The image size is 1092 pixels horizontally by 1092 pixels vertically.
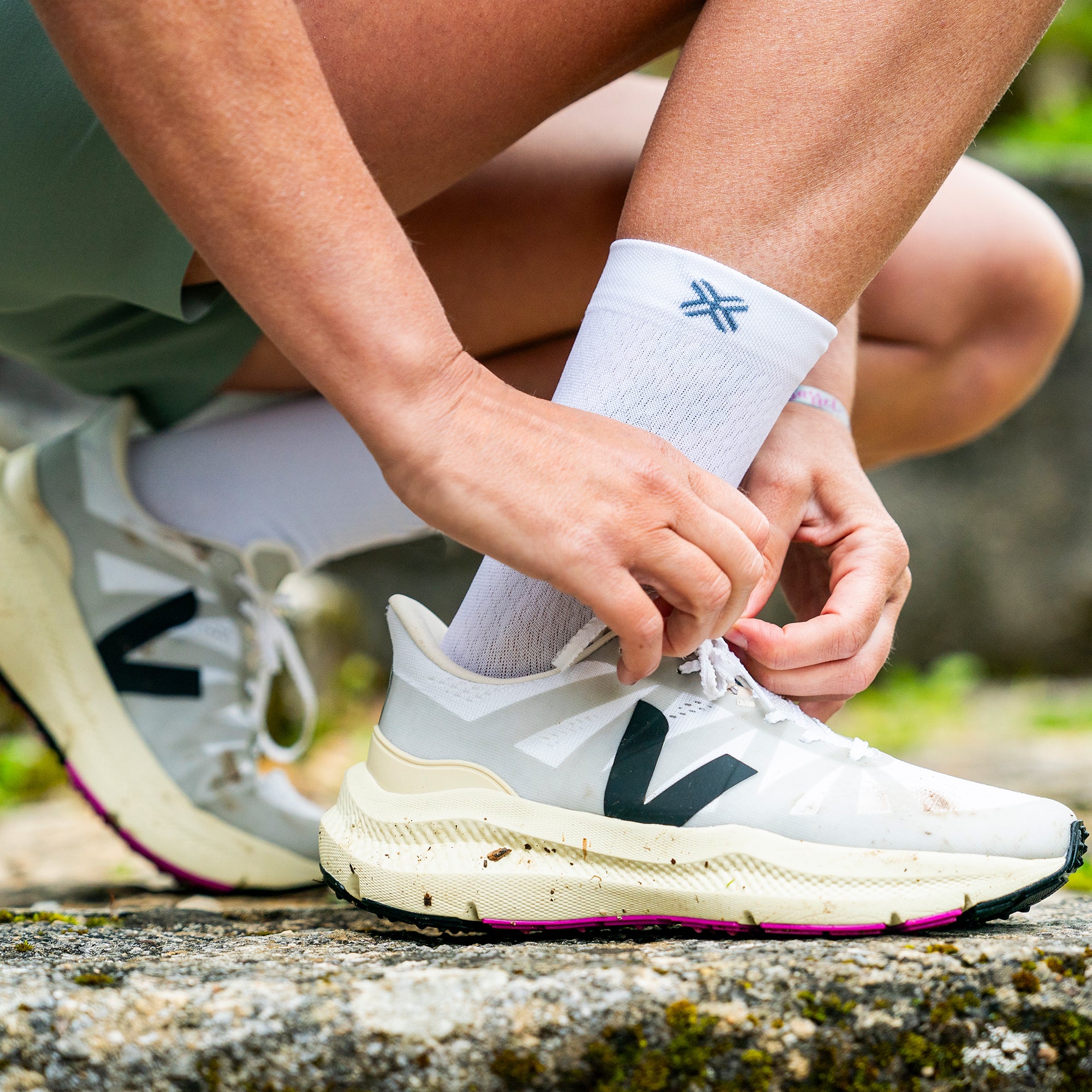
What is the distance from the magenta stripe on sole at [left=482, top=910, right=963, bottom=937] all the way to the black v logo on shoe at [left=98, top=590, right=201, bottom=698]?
56 cm

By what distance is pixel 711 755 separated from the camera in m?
0.73

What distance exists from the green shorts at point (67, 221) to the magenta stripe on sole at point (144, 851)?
1.55ft

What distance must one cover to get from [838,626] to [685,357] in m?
0.22

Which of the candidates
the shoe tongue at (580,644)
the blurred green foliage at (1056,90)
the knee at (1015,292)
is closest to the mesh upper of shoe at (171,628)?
the shoe tongue at (580,644)

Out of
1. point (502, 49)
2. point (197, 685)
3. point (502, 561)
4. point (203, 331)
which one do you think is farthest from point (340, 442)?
point (502, 561)

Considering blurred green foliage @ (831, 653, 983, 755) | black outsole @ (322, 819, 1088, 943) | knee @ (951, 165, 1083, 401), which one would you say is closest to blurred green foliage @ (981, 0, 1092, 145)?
blurred green foliage @ (831, 653, 983, 755)

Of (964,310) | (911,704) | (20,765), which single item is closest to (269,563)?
(964,310)

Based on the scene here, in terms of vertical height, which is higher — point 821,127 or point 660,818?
point 821,127

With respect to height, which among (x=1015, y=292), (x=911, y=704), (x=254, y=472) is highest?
(x=1015, y=292)

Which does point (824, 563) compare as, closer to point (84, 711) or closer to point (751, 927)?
point (751, 927)

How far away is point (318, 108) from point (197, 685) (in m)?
0.76

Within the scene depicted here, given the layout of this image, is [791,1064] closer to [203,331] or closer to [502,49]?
[502,49]

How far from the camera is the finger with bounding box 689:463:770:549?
24.3 inches

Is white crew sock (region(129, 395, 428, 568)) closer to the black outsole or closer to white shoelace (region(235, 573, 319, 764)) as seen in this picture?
white shoelace (region(235, 573, 319, 764))
